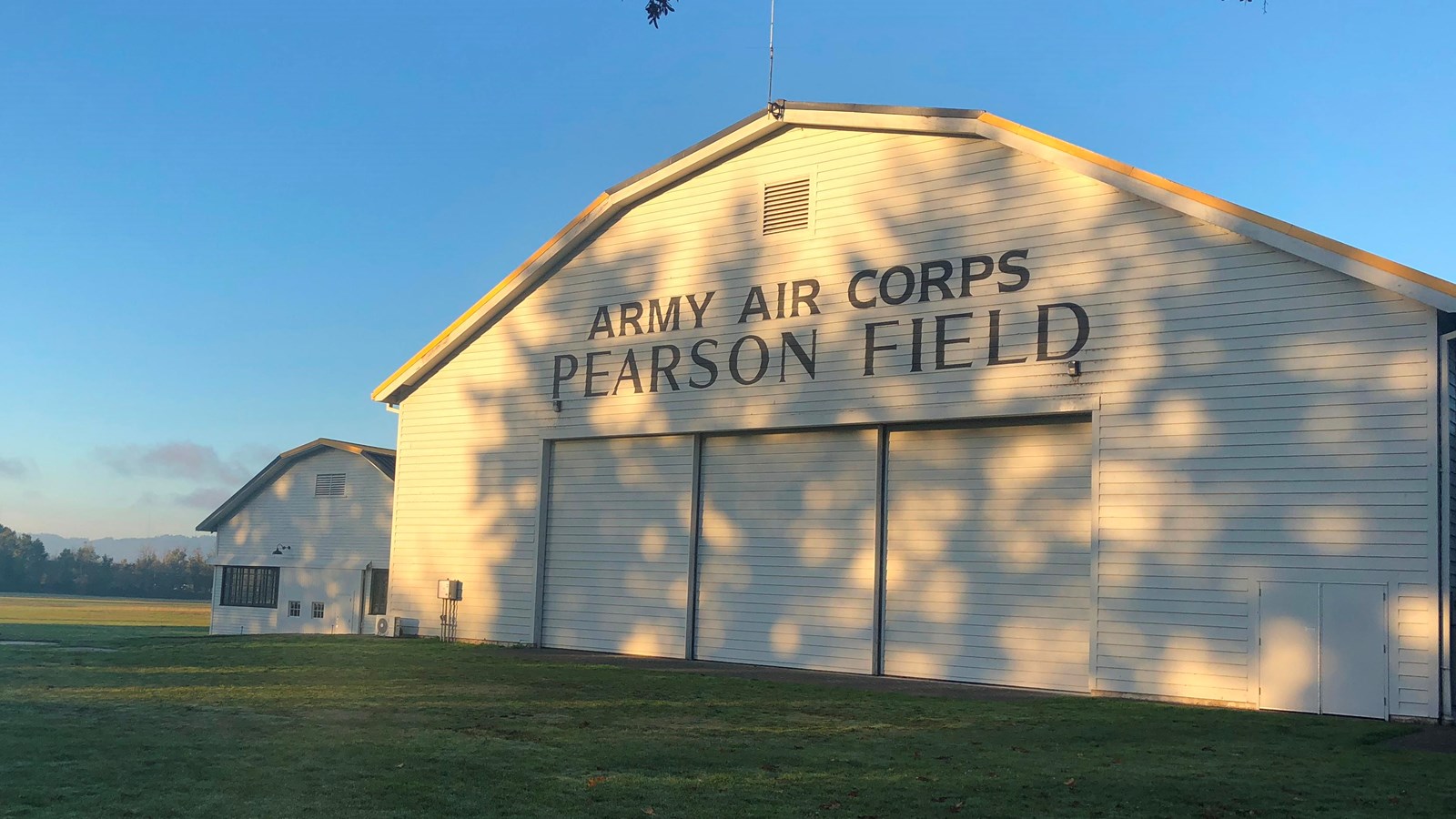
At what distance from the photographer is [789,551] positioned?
72.8 feet

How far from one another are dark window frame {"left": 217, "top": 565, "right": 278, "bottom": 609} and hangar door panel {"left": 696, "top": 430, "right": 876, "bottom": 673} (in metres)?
27.6

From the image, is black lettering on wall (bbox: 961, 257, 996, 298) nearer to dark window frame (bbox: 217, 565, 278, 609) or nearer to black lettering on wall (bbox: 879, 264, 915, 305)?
black lettering on wall (bbox: 879, 264, 915, 305)

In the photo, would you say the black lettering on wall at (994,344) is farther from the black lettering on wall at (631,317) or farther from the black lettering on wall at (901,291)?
the black lettering on wall at (631,317)

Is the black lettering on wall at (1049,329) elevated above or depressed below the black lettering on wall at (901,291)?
below

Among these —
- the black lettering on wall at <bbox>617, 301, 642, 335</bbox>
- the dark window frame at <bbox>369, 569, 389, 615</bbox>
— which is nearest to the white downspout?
the black lettering on wall at <bbox>617, 301, 642, 335</bbox>

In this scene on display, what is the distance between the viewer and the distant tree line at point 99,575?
108 metres

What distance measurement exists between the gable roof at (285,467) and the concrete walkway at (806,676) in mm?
18973

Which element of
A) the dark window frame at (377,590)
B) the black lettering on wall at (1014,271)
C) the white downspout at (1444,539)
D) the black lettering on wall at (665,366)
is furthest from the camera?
the dark window frame at (377,590)

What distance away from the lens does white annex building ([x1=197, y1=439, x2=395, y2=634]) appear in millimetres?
41594

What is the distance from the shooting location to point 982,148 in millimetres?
20203

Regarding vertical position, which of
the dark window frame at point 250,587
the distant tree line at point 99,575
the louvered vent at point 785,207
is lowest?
the distant tree line at point 99,575

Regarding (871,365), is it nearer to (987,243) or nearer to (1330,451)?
(987,243)

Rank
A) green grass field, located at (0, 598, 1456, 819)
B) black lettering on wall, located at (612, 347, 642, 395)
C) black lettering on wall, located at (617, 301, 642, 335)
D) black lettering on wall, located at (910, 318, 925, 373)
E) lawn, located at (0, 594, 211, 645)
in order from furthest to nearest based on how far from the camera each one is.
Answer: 1. lawn, located at (0, 594, 211, 645)
2. black lettering on wall, located at (617, 301, 642, 335)
3. black lettering on wall, located at (612, 347, 642, 395)
4. black lettering on wall, located at (910, 318, 925, 373)
5. green grass field, located at (0, 598, 1456, 819)

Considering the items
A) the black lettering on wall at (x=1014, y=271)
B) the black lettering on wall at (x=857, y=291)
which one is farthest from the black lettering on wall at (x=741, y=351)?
the black lettering on wall at (x=1014, y=271)
